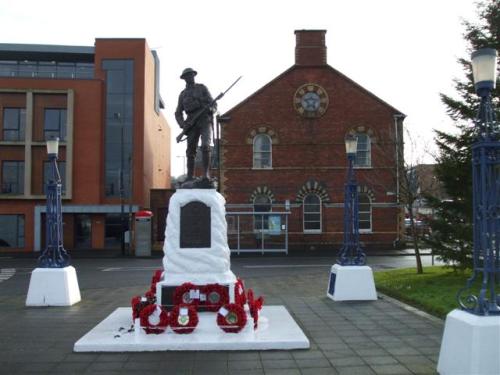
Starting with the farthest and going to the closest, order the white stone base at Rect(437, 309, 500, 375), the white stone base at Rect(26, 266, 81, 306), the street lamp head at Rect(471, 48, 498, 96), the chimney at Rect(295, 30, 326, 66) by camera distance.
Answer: the chimney at Rect(295, 30, 326, 66) → the white stone base at Rect(26, 266, 81, 306) → the street lamp head at Rect(471, 48, 498, 96) → the white stone base at Rect(437, 309, 500, 375)

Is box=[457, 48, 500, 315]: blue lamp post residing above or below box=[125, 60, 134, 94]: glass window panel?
below

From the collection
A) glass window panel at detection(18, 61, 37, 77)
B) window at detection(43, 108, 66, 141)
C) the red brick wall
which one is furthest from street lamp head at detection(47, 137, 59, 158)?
glass window panel at detection(18, 61, 37, 77)

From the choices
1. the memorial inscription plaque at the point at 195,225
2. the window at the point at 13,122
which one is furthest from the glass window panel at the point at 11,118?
the memorial inscription plaque at the point at 195,225

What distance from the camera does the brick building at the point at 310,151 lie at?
3444 centimetres

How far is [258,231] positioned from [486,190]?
27834mm

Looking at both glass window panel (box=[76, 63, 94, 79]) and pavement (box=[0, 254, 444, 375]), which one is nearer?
pavement (box=[0, 254, 444, 375])

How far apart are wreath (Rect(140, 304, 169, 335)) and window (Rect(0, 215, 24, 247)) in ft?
99.6

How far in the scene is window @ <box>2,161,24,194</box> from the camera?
3631 cm

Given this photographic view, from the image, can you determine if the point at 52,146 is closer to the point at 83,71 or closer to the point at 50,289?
the point at 50,289

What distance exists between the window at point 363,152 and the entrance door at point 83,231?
61.3ft

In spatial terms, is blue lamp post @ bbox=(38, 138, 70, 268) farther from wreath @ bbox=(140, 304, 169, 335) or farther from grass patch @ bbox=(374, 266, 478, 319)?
grass patch @ bbox=(374, 266, 478, 319)

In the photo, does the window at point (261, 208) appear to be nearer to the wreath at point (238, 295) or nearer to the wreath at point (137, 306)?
the wreath at point (238, 295)

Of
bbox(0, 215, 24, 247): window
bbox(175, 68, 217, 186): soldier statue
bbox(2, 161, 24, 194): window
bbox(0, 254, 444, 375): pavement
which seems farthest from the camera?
bbox(2, 161, 24, 194): window

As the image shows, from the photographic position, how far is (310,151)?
115ft
